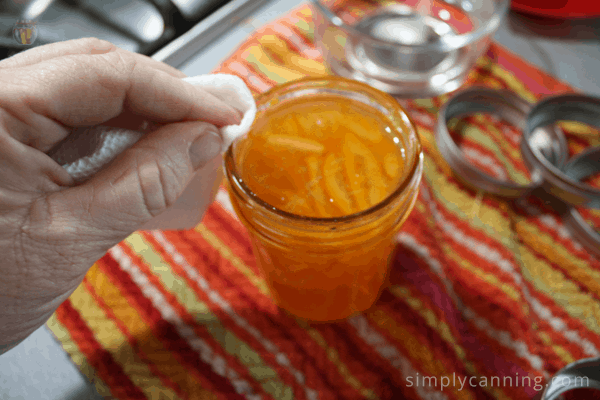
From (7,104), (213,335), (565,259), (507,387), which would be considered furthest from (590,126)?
(7,104)

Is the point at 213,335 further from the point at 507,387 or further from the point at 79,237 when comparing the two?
the point at 507,387

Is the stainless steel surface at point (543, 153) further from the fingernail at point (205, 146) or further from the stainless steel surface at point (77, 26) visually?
the stainless steel surface at point (77, 26)

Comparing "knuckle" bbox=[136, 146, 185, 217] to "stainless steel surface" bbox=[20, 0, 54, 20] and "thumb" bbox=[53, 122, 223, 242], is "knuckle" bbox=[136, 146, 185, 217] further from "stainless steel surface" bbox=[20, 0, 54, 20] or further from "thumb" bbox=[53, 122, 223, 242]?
"stainless steel surface" bbox=[20, 0, 54, 20]

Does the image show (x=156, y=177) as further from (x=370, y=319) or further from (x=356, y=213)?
(x=370, y=319)

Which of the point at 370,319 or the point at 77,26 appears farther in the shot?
the point at 77,26

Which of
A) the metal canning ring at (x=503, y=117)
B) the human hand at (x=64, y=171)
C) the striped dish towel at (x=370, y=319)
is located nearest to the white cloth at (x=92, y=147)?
the human hand at (x=64, y=171)

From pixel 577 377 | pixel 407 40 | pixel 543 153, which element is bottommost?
pixel 577 377

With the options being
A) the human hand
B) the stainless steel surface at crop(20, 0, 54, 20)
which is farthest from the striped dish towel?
the stainless steel surface at crop(20, 0, 54, 20)

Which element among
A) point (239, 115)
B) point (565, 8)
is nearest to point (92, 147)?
point (239, 115)
